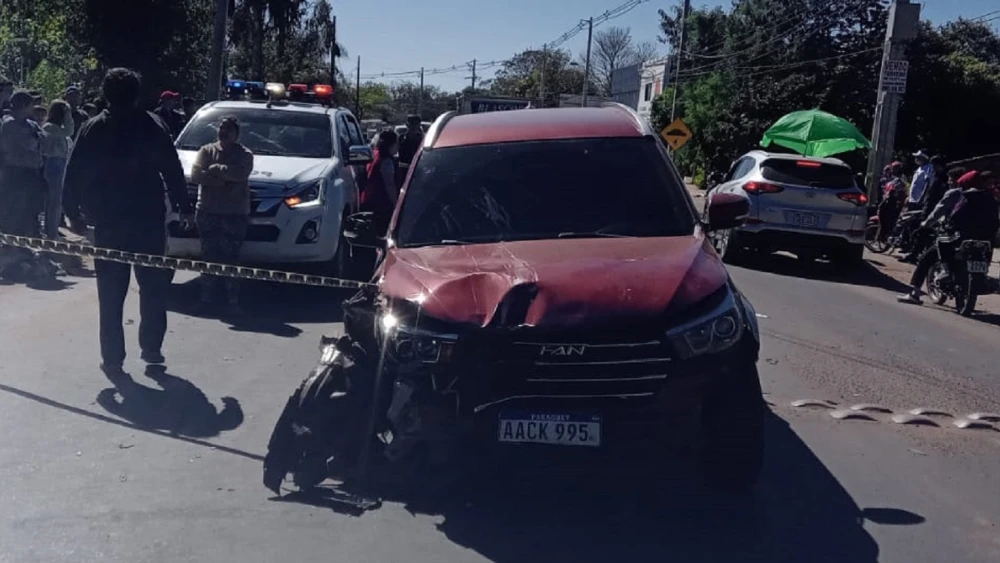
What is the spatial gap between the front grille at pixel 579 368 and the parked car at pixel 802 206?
40.5ft

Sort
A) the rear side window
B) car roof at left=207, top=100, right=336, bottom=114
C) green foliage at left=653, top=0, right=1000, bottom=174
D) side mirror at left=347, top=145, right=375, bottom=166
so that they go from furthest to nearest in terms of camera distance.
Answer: green foliage at left=653, top=0, right=1000, bottom=174, the rear side window, car roof at left=207, top=100, right=336, bottom=114, side mirror at left=347, top=145, right=375, bottom=166

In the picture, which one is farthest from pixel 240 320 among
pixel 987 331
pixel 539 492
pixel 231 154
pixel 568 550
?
pixel 987 331

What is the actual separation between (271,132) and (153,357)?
4.84 meters

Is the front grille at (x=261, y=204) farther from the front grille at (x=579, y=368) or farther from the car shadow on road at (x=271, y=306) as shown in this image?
the front grille at (x=579, y=368)

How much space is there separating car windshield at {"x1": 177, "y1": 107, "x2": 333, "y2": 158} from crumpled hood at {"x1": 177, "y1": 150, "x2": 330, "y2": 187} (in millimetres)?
250

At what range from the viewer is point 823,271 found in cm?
1900

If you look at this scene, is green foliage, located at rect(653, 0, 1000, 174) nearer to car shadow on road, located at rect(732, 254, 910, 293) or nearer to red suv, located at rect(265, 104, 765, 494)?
car shadow on road, located at rect(732, 254, 910, 293)

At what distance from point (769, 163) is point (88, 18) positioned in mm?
18599

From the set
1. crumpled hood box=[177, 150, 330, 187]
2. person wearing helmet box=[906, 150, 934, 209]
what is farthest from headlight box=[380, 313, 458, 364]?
person wearing helmet box=[906, 150, 934, 209]

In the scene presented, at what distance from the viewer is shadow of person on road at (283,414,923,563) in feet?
18.0

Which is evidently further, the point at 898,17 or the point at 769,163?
the point at 898,17

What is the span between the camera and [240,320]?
10.9 meters

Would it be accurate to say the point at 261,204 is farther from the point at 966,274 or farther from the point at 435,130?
the point at 966,274

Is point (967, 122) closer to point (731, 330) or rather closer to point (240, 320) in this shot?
point (240, 320)
